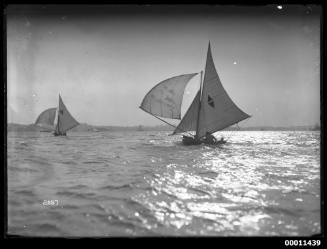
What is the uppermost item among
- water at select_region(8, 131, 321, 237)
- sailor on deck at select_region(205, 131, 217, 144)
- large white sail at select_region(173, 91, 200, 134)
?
large white sail at select_region(173, 91, 200, 134)

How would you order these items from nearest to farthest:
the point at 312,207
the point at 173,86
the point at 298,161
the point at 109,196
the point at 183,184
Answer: the point at 312,207, the point at 109,196, the point at 183,184, the point at 298,161, the point at 173,86

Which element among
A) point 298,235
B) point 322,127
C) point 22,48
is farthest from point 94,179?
point 322,127

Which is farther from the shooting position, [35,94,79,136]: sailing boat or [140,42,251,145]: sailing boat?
[140,42,251,145]: sailing boat

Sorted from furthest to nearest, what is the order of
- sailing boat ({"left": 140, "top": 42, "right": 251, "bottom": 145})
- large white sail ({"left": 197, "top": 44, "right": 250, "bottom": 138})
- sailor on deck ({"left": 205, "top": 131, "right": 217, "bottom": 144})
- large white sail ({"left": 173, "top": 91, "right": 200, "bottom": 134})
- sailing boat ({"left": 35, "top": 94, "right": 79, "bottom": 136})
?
sailor on deck ({"left": 205, "top": 131, "right": 217, "bottom": 144})
large white sail ({"left": 173, "top": 91, "right": 200, "bottom": 134})
large white sail ({"left": 197, "top": 44, "right": 250, "bottom": 138})
sailing boat ({"left": 140, "top": 42, "right": 251, "bottom": 145})
sailing boat ({"left": 35, "top": 94, "right": 79, "bottom": 136})

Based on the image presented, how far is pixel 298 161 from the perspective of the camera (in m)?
6.00

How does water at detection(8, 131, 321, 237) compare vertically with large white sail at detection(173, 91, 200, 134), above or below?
below

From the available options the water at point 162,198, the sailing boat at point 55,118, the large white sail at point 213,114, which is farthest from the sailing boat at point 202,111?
the water at point 162,198

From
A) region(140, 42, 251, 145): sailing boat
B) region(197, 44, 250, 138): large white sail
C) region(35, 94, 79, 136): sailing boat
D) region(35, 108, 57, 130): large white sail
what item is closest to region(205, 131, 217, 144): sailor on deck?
region(140, 42, 251, 145): sailing boat

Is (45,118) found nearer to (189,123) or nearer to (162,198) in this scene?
(162,198)

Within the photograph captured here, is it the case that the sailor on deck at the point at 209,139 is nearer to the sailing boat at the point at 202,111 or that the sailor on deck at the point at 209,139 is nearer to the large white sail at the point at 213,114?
the sailing boat at the point at 202,111

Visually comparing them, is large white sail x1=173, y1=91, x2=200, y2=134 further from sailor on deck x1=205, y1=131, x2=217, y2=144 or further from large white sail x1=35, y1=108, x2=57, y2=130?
large white sail x1=35, y1=108, x2=57, y2=130

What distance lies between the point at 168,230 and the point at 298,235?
6.94 feet

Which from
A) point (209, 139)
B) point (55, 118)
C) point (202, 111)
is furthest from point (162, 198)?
point (209, 139)
